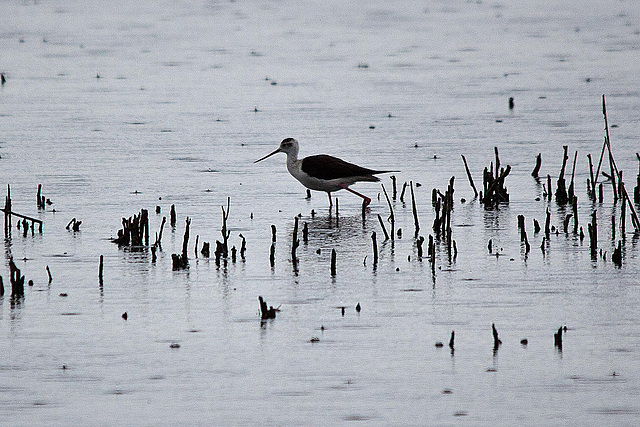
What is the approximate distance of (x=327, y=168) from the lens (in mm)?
11461

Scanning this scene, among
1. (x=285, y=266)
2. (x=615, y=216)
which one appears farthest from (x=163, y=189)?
(x=615, y=216)

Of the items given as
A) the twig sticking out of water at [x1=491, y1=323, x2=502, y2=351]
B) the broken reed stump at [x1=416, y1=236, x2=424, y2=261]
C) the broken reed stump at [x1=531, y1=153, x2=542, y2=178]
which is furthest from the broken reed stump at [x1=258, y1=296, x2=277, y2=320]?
the broken reed stump at [x1=531, y1=153, x2=542, y2=178]

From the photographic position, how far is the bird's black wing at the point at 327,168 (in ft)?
37.6

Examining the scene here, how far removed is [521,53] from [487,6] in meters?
12.5

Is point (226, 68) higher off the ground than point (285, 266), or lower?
higher

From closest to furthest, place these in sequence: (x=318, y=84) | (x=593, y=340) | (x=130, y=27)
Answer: (x=593, y=340) < (x=318, y=84) < (x=130, y=27)

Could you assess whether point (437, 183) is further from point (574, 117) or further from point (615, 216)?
point (574, 117)

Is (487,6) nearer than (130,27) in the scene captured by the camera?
No

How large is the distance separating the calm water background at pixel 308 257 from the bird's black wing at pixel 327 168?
34 centimetres

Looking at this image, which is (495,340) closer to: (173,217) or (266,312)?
(266,312)

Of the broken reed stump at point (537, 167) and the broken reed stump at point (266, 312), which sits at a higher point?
the broken reed stump at point (537, 167)

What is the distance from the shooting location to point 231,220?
10.5 metres

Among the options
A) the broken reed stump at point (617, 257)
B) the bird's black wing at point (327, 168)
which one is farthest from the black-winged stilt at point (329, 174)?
the broken reed stump at point (617, 257)

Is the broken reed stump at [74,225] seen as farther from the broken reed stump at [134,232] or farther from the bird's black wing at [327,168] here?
the bird's black wing at [327,168]
